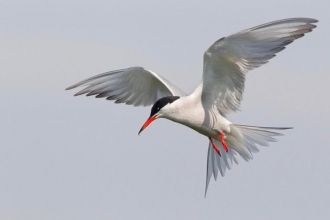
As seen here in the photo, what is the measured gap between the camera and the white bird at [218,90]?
10.2 meters

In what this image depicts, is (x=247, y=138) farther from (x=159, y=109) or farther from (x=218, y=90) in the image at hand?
(x=159, y=109)

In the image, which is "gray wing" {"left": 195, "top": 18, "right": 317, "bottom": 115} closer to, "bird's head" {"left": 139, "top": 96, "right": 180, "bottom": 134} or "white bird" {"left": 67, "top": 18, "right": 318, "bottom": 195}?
"white bird" {"left": 67, "top": 18, "right": 318, "bottom": 195}

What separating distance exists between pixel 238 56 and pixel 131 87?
2.11 meters

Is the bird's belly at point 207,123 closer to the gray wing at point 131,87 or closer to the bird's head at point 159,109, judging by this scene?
the bird's head at point 159,109

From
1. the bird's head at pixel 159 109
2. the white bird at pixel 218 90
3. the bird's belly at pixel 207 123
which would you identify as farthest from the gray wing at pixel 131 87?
the bird's head at pixel 159 109

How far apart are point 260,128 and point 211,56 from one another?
1360mm

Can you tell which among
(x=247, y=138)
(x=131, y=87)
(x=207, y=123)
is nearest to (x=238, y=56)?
(x=207, y=123)

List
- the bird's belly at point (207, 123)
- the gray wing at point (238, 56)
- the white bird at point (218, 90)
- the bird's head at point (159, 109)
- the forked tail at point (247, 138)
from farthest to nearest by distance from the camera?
the forked tail at point (247, 138) → the bird's belly at point (207, 123) → the bird's head at point (159, 109) → the white bird at point (218, 90) → the gray wing at point (238, 56)

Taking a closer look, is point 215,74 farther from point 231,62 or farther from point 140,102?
point 140,102

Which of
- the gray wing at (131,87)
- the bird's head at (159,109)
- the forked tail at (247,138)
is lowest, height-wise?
the forked tail at (247,138)

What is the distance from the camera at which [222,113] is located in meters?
11.3

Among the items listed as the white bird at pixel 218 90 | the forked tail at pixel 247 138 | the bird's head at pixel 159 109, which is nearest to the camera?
the white bird at pixel 218 90

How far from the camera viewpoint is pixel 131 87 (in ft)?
39.9

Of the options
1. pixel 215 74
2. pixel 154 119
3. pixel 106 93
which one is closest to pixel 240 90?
pixel 215 74
